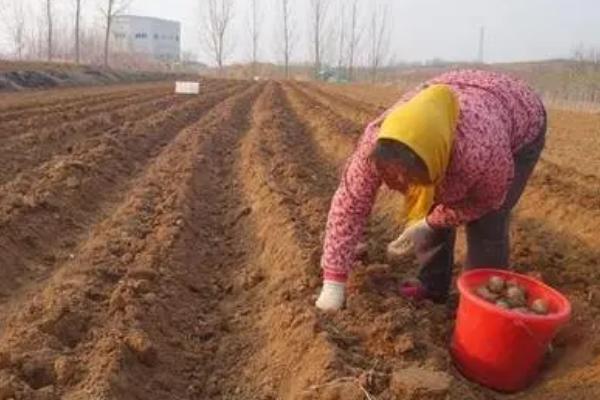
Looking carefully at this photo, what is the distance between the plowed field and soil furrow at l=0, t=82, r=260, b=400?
A: 12mm

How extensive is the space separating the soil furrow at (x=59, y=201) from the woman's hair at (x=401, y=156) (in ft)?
8.88

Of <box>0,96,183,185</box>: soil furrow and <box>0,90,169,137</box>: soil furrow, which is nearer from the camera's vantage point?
<box>0,96,183,185</box>: soil furrow

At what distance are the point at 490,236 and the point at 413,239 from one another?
61cm

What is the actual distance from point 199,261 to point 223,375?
176cm

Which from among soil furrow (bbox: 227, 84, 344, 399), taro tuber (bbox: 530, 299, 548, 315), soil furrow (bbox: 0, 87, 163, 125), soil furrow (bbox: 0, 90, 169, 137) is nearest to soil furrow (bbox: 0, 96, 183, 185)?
soil furrow (bbox: 0, 90, 169, 137)

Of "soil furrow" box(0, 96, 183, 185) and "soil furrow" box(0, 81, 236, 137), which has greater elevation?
"soil furrow" box(0, 81, 236, 137)

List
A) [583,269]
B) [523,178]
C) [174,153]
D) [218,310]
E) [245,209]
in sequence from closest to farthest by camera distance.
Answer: [523,178] < [218,310] < [583,269] < [245,209] < [174,153]

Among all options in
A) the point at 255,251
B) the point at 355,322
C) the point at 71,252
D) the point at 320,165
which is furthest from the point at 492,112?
the point at 320,165

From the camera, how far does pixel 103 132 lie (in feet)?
35.8

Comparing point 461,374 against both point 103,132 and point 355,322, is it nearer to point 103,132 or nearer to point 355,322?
point 355,322

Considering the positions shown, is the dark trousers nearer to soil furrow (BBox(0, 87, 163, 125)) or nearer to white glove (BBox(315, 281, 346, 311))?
white glove (BBox(315, 281, 346, 311))

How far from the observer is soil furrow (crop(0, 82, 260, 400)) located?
331cm

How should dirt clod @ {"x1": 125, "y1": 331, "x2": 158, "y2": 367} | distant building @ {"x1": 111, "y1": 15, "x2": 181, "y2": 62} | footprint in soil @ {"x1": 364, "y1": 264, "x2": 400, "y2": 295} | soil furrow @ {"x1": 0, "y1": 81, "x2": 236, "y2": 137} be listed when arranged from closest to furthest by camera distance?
dirt clod @ {"x1": 125, "y1": 331, "x2": 158, "y2": 367} → footprint in soil @ {"x1": 364, "y1": 264, "x2": 400, "y2": 295} → soil furrow @ {"x1": 0, "y1": 81, "x2": 236, "y2": 137} → distant building @ {"x1": 111, "y1": 15, "x2": 181, "y2": 62}

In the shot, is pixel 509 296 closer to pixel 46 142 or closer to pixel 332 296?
pixel 332 296
